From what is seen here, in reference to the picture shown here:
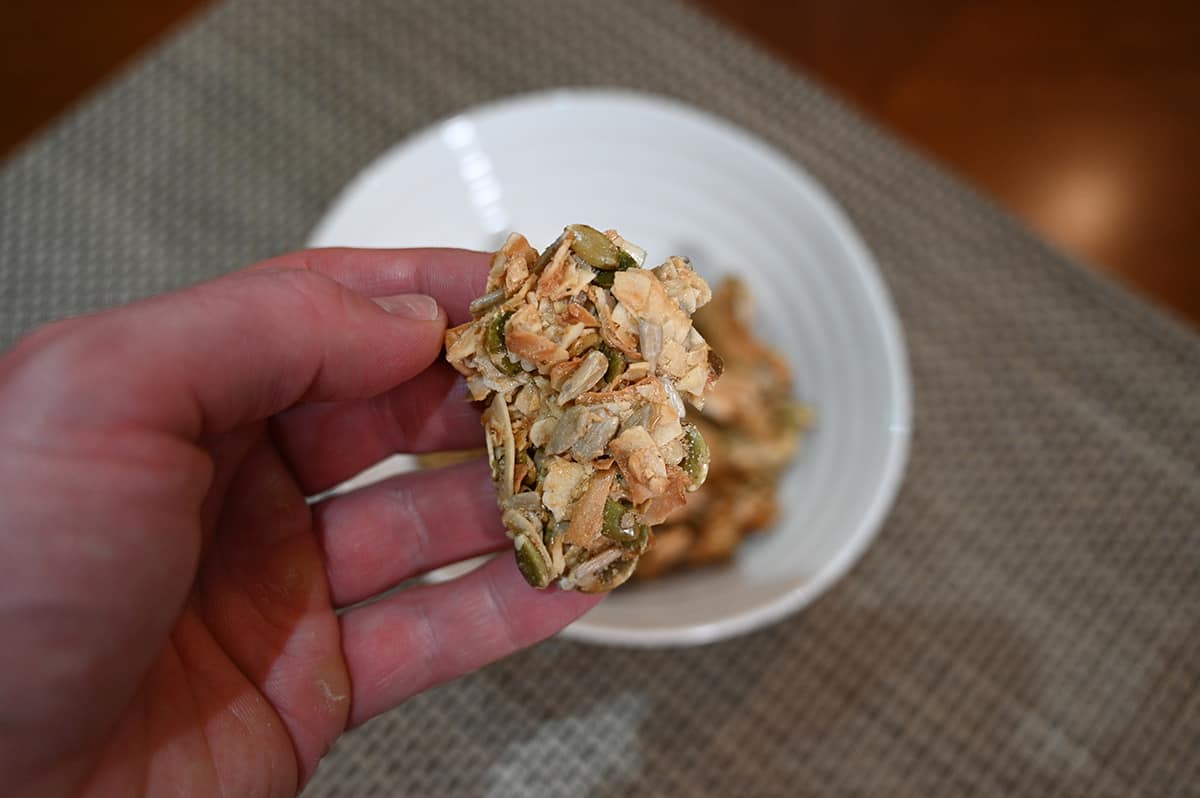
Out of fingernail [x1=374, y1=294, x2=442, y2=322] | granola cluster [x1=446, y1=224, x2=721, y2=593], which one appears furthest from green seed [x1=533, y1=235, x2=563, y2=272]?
fingernail [x1=374, y1=294, x2=442, y2=322]

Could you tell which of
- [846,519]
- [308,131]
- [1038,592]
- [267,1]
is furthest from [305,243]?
[1038,592]

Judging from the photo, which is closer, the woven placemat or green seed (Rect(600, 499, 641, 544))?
green seed (Rect(600, 499, 641, 544))

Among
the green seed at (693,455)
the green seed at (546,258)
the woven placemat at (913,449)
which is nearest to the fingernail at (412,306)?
the green seed at (546,258)

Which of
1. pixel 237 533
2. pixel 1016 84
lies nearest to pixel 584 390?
pixel 237 533

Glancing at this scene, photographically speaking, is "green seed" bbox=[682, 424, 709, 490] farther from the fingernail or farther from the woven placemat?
the woven placemat

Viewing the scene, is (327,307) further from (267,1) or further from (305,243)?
(267,1)

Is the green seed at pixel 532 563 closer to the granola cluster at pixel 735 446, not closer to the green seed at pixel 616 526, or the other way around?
the green seed at pixel 616 526

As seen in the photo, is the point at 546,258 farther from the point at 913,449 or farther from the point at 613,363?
the point at 913,449
